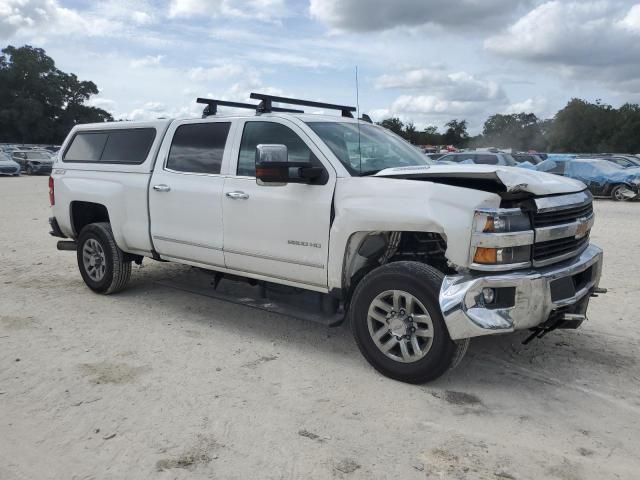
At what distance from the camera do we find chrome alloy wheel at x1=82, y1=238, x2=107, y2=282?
668 cm

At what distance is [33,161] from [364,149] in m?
36.6

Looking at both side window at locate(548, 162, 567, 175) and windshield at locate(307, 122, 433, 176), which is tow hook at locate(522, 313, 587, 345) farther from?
side window at locate(548, 162, 567, 175)

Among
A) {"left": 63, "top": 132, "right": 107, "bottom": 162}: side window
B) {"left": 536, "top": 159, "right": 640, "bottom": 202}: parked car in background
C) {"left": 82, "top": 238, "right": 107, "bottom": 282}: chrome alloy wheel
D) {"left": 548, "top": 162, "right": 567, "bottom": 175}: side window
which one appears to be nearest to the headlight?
{"left": 82, "top": 238, "right": 107, "bottom": 282}: chrome alloy wheel

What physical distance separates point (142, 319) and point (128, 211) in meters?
1.17

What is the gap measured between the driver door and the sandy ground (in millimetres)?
719

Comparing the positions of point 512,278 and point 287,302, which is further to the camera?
point 287,302

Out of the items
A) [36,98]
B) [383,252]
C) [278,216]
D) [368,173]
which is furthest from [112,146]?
[36,98]

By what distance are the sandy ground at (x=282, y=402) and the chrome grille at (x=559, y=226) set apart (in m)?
0.94

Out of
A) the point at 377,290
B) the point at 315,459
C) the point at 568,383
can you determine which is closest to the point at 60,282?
the point at 377,290

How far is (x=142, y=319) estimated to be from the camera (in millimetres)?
5863

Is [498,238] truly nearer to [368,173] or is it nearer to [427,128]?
[368,173]

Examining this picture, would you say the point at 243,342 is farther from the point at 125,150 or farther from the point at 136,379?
the point at 125,150

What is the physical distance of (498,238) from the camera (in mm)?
3809

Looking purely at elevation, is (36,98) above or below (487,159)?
above
